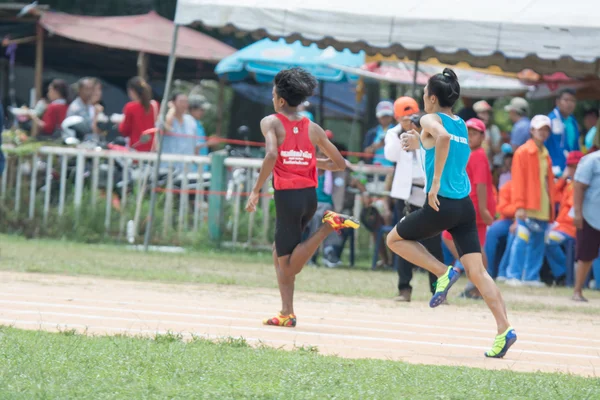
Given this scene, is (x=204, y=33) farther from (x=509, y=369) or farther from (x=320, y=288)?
(x=509, y=369)

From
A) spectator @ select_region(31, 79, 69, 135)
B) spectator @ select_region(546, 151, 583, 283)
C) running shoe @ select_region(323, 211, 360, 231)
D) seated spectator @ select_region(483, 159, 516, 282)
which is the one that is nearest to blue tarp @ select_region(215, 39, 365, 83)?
spectator @ select_region(31, 79, 69, 135)

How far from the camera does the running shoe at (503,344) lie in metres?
7.71

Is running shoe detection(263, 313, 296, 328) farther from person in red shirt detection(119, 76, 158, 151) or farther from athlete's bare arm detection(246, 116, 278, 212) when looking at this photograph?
person in red shirt detection(119, 76, 158, 151)

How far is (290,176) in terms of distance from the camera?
9.14m

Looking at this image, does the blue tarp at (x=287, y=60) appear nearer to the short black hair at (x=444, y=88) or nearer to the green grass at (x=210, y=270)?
the green grass at (x=210, y=270)

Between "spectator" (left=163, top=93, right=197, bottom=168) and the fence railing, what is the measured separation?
3.26ft

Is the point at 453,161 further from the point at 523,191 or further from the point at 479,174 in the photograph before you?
the point at 523,191

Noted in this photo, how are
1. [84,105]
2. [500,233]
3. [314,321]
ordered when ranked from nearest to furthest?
[314,321]
[500,233]
[84,105]

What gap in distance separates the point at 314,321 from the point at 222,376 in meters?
3.31

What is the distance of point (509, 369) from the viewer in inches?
281

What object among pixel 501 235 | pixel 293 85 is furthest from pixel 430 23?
pixel 293 85

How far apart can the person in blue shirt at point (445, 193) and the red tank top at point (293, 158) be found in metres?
1.00

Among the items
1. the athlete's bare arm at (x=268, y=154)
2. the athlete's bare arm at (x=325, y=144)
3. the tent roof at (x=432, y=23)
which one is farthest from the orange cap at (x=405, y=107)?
the tent roof at (x=432, y=23)

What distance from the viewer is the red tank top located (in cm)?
A: 912
